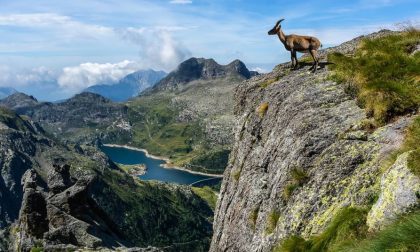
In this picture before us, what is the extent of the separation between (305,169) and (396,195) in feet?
26.4

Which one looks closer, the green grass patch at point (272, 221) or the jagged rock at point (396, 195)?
the jagged rock at point (396, 195)

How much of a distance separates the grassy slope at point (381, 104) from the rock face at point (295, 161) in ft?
2.86

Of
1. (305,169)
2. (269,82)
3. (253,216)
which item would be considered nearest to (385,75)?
(305,169)

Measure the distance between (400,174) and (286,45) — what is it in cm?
2215

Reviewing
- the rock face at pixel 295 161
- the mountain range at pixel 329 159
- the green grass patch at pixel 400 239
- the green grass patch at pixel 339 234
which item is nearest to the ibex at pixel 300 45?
the mountain range at pixel 329 159

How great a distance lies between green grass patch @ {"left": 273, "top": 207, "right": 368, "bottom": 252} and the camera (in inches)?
478

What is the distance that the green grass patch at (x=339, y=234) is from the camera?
478 inches

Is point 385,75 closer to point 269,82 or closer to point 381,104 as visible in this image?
point 381,104

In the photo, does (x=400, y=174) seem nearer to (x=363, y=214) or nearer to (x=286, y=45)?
(x=363, y=214)

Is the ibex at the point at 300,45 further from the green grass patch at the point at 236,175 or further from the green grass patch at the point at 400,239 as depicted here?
the green grass patch at the point at 400,239

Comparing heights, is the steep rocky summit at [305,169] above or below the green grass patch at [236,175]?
above

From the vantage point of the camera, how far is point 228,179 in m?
31.6

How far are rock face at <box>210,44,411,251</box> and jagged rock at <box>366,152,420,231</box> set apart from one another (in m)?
1.70

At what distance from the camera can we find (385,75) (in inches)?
835
